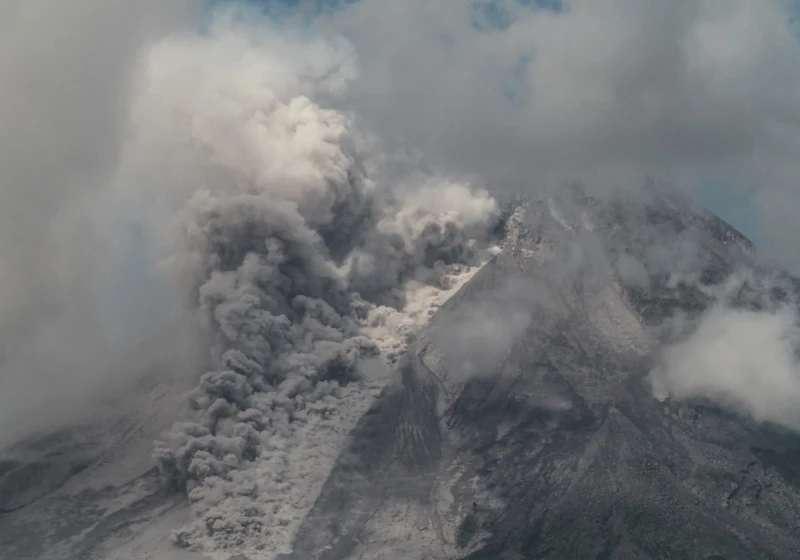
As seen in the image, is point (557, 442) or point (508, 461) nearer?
point (508, 461)

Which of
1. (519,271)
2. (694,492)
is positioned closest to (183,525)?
(694,492)

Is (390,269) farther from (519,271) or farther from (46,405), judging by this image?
(46,405)

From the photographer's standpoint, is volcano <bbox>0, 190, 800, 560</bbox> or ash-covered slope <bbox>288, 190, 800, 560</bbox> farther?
ash-covered slope <bbox>288, 190, 800, 560</bbox>

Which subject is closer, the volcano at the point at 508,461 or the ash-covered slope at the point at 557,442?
the volcano at the point at 508,461
